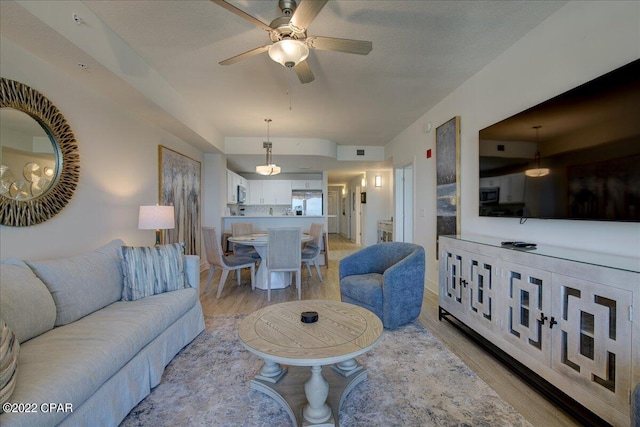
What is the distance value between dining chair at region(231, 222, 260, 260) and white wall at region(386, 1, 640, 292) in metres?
3.25

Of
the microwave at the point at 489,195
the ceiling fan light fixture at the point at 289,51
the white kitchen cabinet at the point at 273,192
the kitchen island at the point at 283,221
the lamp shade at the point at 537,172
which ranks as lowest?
the kitchen island at the point at 283,221

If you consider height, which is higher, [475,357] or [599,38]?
[599,38]

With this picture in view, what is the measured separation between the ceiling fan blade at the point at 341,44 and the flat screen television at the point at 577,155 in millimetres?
1312

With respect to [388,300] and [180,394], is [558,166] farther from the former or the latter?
[180,394]

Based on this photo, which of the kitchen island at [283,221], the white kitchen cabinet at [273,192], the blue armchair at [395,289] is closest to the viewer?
the blue armchair at [395,289]

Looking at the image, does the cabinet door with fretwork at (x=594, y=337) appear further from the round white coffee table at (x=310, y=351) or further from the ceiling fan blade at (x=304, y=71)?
the ceiling fan blade at (x=304, y=71)

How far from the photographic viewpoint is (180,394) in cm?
176

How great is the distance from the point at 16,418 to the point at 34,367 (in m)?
0.31

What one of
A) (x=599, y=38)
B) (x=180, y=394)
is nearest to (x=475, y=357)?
(x=180, y=394)

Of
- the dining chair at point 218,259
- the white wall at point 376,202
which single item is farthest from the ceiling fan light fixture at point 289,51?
the white wall at point 376,202

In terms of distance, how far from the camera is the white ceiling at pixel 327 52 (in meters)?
1.96

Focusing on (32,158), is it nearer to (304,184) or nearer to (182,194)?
(182,194)

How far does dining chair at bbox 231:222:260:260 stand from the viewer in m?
4.65

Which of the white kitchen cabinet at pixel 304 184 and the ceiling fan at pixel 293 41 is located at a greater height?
the ceiling fan at pixel 293 41
